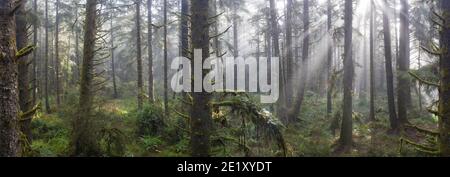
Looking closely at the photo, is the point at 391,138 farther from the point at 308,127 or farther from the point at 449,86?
the point at 449,86

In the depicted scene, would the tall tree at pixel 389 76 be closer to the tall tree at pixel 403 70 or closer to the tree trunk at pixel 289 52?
the tall tree at pixel 403 70

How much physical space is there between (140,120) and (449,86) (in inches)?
420

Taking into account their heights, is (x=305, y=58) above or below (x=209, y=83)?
above

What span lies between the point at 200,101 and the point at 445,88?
4194 millimetres

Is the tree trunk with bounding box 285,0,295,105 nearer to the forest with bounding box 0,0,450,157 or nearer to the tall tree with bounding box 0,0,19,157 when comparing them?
the forest with bounding box 0,0,450,157

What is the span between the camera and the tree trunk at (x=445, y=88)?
5.98 meters

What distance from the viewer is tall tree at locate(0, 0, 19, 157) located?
16.5 feet

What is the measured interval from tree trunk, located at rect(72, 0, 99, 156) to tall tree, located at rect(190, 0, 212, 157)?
4775 mm

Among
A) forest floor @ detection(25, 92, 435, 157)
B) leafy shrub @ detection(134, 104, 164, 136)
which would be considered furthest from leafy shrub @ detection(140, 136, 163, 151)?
leafy shrub @ detection(134, 104, 164, 136)

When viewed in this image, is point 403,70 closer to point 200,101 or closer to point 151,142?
point 151,142

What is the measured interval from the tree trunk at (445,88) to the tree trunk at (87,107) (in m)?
8.42

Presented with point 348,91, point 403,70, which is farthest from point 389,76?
point 348,91
